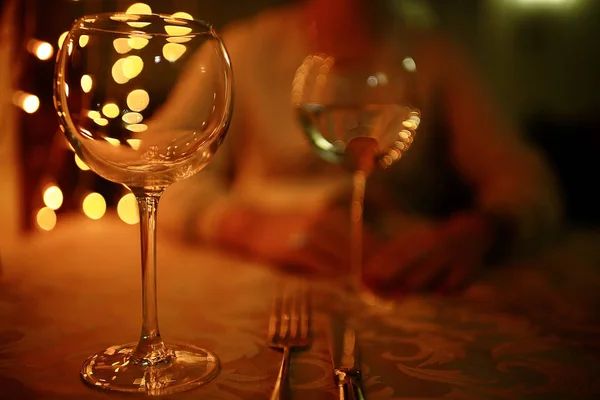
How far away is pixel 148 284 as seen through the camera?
0.40m

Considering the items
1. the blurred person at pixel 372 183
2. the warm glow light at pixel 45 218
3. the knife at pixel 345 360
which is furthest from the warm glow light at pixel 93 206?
the knife at pixel 345 360

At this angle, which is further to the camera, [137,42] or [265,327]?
[265,327]

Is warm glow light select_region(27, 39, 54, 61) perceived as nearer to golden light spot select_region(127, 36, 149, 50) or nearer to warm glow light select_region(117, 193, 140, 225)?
warm glow light select_region(117, 193, 140, 225)

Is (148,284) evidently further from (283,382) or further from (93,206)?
(93,206)

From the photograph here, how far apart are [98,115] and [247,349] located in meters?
0.19

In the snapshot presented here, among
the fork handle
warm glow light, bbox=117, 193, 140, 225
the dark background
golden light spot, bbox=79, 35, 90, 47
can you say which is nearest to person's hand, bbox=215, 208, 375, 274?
the fork handle

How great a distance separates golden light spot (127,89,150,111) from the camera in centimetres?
38

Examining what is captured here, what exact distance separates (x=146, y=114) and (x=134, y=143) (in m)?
0.02

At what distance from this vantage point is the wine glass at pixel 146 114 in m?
0.37

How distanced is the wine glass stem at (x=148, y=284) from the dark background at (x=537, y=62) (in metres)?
1.15

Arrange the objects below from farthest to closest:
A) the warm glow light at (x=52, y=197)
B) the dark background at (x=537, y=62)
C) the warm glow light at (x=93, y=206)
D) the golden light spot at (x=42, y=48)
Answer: the dark background at (x=537, y=62), the warm glow light at (x=93, y=206), the warm glow light at (x=52, y=197), the golden light spot at (x=42, y=48)

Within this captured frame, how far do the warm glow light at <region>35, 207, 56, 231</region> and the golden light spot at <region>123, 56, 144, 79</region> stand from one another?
110 centimetres

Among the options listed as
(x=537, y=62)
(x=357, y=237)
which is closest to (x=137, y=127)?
(x=357, y=237)

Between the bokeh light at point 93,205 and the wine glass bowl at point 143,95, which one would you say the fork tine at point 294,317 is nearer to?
the wine glass bowl at point 143,95
